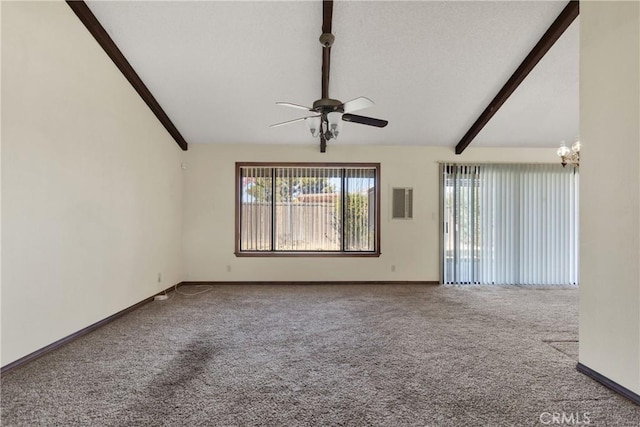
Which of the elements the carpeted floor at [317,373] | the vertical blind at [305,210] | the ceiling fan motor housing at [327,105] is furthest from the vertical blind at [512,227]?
the ceiling fan motor housing at [327,105]

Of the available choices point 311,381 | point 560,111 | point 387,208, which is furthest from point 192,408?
point 560,111

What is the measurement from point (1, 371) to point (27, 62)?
7.53 feet

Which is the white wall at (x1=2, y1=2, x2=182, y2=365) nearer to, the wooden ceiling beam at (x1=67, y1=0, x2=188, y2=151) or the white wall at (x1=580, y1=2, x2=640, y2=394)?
the wooden ceiling beam at (x1=67, y1=0, x2=188, y2=151)

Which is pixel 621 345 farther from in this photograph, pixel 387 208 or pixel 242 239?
pixel 242 239

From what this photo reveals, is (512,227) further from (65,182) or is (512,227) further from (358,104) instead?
(65,182)

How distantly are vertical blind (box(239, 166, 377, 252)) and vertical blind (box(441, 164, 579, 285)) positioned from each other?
1.45 metres

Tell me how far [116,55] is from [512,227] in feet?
20.4

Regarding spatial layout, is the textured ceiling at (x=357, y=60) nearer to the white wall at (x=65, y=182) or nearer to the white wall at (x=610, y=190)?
the white wall at (x=65, y=182)

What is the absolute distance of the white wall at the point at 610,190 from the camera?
6.91ft

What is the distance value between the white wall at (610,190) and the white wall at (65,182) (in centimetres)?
422

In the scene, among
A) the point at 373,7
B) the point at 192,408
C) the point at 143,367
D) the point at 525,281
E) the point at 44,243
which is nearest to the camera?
the point at 192,408

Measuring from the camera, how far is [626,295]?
7.07 feet

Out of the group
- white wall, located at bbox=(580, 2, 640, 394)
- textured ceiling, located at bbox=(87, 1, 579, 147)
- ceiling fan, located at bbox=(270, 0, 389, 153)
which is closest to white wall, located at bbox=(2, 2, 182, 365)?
textured ceiling, located at bbox=(87, 1, 579, 147)

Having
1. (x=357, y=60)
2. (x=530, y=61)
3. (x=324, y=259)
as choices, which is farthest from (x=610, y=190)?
(x=324, y=259)
